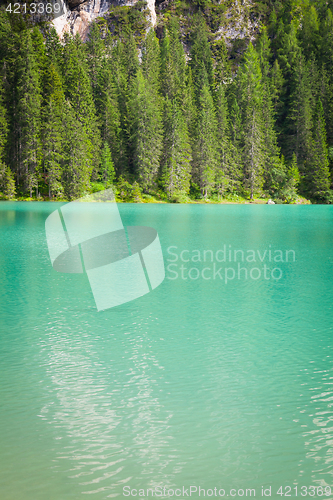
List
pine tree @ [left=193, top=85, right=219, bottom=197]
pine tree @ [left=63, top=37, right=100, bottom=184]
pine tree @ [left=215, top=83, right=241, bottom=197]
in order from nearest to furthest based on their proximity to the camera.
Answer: pine tree @ [left=63, top=37, right=100, bottom=184]
pine tree @ [left=193, top=85, right=219, bottom=197]
pine tree @ [left=215, top=83, right=241, bottom=197]

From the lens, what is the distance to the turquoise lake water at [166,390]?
5.32 meters

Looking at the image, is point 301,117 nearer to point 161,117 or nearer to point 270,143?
point 270,143

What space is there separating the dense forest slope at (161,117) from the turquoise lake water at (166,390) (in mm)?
54535

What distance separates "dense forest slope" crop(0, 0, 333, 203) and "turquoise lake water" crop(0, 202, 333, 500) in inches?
2147

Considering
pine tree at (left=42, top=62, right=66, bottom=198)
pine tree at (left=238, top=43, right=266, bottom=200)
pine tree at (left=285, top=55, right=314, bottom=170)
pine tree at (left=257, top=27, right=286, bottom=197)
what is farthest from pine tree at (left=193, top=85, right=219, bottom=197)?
pine tree at (left=42, top=62, right=66, bottom=198)

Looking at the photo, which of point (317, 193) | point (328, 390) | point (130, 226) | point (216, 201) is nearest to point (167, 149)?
point (216, 201)

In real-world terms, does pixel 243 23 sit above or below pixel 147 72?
above

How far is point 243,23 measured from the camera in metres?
114

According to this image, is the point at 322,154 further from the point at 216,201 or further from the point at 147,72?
the point at 147,72

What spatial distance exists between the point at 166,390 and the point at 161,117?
71.7 metres

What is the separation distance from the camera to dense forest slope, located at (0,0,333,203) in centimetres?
6606

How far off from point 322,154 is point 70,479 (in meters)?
79.2
